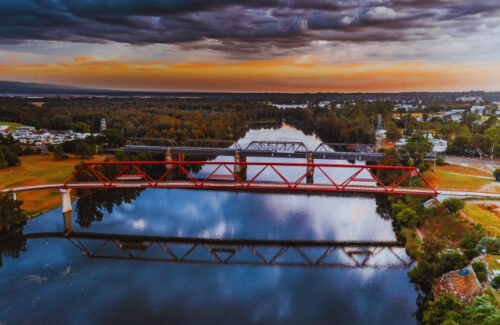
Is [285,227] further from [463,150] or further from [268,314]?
[463,150]

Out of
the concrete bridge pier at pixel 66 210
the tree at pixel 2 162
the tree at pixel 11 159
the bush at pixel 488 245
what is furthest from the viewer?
the tree at pixel 11 159

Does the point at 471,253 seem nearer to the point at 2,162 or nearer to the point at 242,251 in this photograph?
the point at 242,251

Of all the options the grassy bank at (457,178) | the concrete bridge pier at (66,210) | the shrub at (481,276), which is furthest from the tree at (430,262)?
the concrete bridge pier at (66,210)

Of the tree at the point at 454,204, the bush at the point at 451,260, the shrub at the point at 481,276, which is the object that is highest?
the tree at the point at 454,204

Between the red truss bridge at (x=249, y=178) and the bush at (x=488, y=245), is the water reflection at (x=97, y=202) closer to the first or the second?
the red truss bridge at (x=249, y=178)

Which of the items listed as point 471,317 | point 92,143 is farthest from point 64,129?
point 471,317

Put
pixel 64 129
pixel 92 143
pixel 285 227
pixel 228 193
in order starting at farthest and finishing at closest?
pixel 64 129
pixel 92 143
pixel 228 193
pixel 285 227
